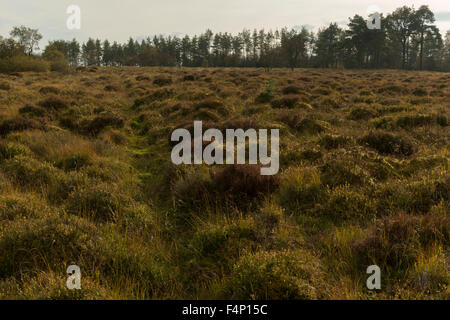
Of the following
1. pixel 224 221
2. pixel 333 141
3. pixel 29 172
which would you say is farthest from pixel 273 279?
pixel 333 141

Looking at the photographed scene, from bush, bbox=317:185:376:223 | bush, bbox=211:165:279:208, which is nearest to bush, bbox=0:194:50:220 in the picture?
bush, bbox=211:165:279:208

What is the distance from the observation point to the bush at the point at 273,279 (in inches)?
103

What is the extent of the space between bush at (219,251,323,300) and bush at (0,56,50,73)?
44.5 m

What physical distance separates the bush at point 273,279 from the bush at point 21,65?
44530 mm

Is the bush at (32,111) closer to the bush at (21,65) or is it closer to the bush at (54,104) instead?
the bush at (54,104)

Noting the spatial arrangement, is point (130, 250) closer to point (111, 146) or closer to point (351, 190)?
point (351, 190)

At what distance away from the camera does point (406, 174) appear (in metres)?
5.57

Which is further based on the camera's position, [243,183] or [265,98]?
[265,98]

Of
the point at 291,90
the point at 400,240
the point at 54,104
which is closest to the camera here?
the point at 400,240

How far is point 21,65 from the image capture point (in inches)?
1475

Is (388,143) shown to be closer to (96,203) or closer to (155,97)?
(96,203)

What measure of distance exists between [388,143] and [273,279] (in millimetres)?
6042
